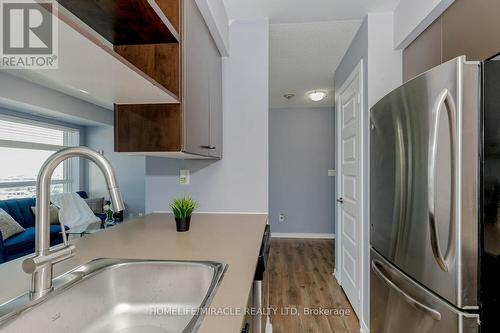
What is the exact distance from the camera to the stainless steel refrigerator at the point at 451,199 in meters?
0.95

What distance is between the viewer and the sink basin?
2.60 ft

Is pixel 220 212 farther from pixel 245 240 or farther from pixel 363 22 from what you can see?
pixel 363 22

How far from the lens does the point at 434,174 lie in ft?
3.43

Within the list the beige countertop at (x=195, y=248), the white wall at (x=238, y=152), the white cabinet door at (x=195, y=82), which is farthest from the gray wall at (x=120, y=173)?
the white cabinet door at (x=195, y=82)

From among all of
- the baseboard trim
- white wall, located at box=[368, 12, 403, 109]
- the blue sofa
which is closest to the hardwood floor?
the baseboard trim

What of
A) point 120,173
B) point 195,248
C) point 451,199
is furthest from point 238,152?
point 120,173

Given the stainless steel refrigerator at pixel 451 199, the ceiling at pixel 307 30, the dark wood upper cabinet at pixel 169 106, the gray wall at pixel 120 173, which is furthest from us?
the gray wall at pixel 120 173

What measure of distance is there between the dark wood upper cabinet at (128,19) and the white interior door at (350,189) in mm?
1629

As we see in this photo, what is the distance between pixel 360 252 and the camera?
6.98ft

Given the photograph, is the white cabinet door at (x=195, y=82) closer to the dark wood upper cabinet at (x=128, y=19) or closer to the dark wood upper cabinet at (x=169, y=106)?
the dark wood upper cabinet at (x=169, y=106)

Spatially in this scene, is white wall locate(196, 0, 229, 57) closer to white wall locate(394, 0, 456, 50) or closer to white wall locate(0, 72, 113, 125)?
white wall locate(394, 0, 456, 50)

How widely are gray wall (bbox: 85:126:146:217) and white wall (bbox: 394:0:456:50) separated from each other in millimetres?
5065

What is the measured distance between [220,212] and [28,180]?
404cm

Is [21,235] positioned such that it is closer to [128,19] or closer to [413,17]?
[128,19]
